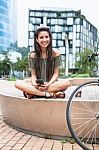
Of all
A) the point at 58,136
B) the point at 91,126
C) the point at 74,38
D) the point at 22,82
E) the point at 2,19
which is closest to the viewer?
the point at 91,126

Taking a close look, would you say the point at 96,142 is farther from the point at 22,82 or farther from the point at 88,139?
the point at 22,82

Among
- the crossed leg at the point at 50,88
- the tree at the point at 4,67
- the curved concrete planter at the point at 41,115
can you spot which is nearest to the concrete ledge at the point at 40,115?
the curved concrete planter at the point at 41,115

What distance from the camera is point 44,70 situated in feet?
14.8

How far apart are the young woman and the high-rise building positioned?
77.0m

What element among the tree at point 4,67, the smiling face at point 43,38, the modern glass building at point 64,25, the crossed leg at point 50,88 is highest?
the modern glass building at point 64,25

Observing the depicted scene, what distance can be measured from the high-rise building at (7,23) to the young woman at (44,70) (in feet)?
253

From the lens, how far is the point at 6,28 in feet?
293

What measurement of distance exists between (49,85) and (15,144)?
844mm

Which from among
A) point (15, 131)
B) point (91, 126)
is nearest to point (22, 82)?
point (15, 131)

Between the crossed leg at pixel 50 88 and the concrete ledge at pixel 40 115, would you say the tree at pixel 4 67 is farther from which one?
the crossed leg at pixel 50 88

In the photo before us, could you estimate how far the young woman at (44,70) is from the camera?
4262 mm

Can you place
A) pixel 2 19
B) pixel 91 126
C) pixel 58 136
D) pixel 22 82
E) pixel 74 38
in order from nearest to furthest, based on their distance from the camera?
pixel 91 126 → pixel 58 136 → pixel 22 82 → pixel 74 38 → pixel 2 19

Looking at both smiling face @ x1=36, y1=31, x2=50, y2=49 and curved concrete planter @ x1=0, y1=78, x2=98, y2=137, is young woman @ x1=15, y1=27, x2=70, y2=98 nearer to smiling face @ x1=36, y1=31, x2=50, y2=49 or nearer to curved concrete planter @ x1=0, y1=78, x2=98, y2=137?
smiling face @ x1=36, y1=31, x2=50, y2=49

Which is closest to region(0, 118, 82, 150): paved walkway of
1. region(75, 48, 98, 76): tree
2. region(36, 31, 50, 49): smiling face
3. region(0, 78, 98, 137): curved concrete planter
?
region(0, 78, 98, 137): curved concrete planter
